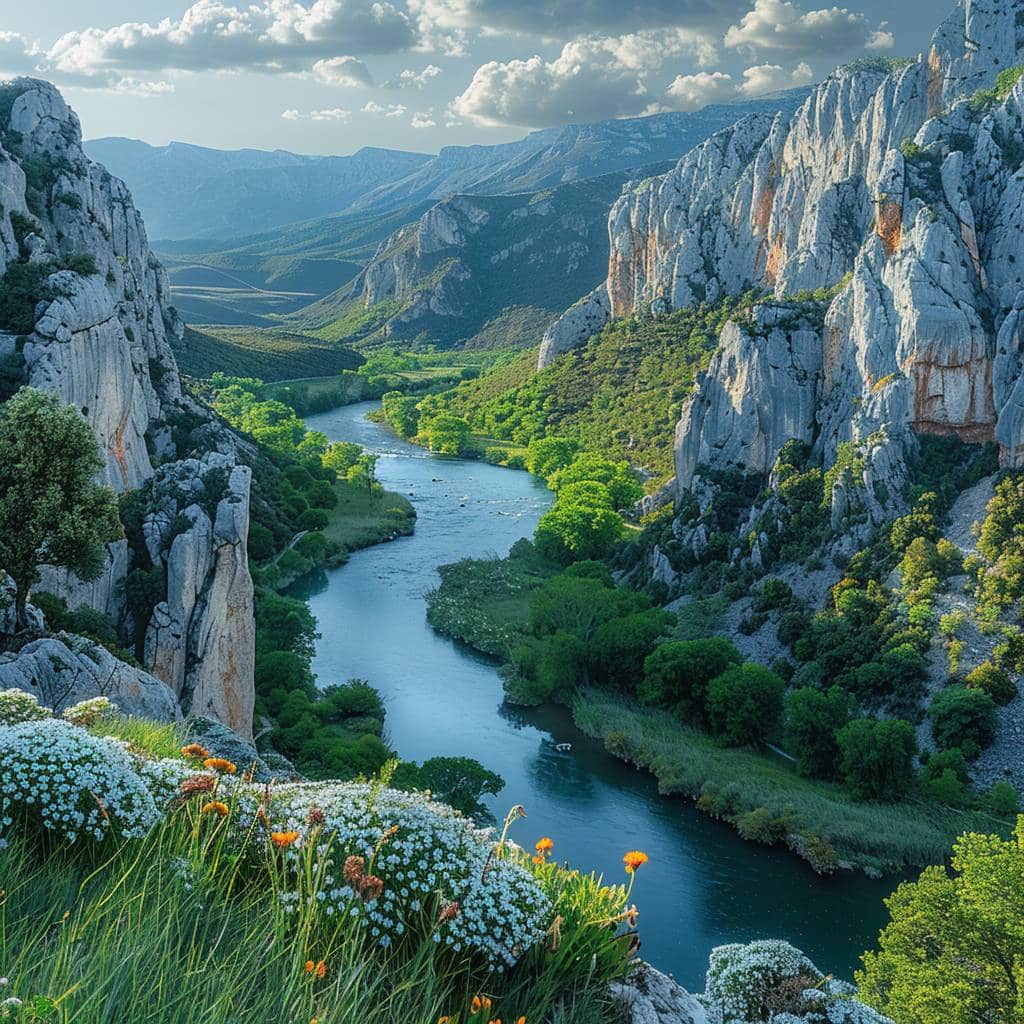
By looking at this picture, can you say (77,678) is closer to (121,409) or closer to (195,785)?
(195,785)

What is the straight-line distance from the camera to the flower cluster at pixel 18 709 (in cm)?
962

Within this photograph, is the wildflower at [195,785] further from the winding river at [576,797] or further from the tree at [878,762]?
the tree at [878,762]

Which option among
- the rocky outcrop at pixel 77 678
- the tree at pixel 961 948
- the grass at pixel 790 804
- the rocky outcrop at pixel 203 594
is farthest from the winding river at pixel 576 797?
the rocky outcrop at pixel 77 678

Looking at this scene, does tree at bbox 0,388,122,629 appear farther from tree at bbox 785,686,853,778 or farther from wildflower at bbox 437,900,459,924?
tree at bbox 785,686,853,778

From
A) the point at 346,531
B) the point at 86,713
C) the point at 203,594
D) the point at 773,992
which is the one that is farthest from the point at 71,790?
the point at 346,531

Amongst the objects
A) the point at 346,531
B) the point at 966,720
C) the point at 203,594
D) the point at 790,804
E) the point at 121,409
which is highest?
the point at 121,409

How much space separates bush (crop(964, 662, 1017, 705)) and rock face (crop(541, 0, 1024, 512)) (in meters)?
14.8

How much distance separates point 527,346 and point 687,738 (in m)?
149

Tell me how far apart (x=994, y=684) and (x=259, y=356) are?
136m

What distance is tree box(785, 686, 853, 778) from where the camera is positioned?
42.1 m

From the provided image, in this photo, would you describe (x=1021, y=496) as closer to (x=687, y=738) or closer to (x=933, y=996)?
(x=687, y=738)

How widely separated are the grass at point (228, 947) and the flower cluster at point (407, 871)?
4.0 inches

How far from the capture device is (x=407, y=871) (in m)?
6.72

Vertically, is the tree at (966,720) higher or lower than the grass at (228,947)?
lower
